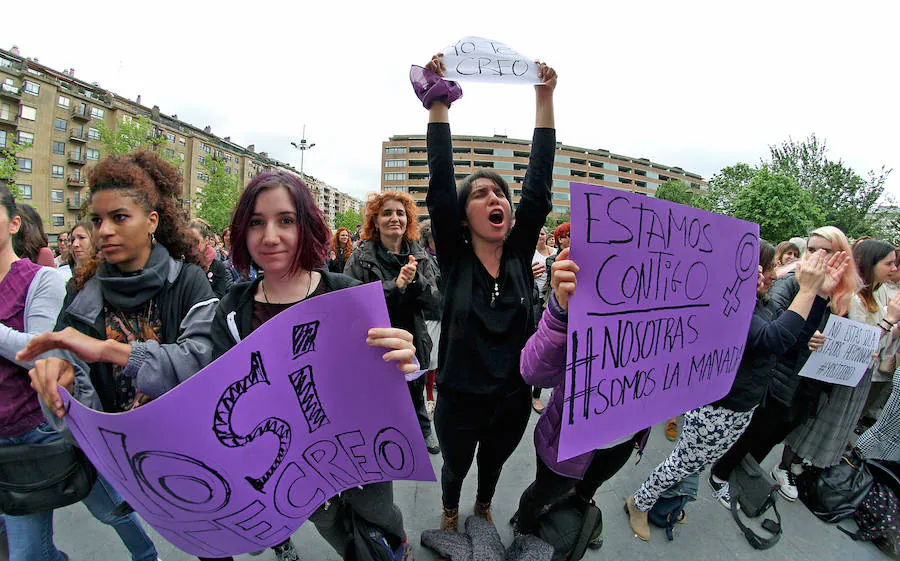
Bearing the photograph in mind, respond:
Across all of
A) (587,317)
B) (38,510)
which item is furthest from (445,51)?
(38,510)

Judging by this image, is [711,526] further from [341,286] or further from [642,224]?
[341,286]

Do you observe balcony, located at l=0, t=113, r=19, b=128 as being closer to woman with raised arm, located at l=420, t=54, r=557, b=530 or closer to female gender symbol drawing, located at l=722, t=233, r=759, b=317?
woman with raised arm, located at l=420, t=54, r=557, b=530

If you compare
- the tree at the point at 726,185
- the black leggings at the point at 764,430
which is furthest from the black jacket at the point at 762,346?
the tree at the point at 726,185

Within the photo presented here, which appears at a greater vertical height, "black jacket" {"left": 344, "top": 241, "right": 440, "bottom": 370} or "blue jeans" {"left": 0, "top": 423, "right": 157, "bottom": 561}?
"black jacket" {"left": 344, "top": 241, "right": 440, "bottom": 370}

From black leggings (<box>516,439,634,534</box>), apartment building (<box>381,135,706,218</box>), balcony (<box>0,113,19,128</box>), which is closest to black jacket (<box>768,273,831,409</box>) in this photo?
black leggings (<box>516,439,634,534</box>)

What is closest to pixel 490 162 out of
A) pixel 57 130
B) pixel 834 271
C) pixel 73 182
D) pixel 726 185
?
pixel 726 185

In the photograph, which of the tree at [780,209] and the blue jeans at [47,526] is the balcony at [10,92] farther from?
the tree at [780,209]

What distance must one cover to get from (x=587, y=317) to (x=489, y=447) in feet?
3.42

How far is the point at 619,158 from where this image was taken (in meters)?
71.4

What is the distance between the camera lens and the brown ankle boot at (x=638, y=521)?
217cm

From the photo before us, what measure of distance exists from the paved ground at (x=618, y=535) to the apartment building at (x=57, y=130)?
31392 mm

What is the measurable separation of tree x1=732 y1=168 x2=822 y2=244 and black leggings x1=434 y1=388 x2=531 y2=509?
23.4 m

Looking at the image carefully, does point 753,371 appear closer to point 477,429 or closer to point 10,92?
point 477,429

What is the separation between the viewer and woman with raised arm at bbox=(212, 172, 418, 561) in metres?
1.24
